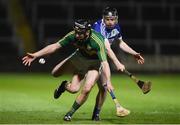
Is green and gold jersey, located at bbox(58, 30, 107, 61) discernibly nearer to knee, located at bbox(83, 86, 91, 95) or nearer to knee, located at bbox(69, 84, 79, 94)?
knee, located at bbox(83, 86, 91, 95)

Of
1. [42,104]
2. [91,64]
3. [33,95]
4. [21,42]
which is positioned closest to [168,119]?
[91,64]

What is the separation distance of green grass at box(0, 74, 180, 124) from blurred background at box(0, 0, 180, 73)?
6.69 feet

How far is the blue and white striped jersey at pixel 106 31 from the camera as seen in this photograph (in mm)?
11492

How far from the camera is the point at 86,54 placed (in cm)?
1129

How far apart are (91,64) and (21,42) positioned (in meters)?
18.7

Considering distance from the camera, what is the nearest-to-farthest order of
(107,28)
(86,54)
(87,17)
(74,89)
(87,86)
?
(87,86), (86,54), (74,89), (107,28), (87,17)

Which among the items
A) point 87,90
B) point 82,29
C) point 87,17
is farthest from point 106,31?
point 87,17

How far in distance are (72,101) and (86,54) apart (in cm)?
466

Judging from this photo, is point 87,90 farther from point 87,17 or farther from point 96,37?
point 87,17

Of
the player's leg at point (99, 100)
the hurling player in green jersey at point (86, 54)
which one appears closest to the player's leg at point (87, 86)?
the hurling player in green jersey at point (86, 54)

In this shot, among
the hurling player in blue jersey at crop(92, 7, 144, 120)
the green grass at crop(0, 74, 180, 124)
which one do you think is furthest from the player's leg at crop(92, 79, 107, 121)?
the green grass at crop(0, 74, 180, 124)

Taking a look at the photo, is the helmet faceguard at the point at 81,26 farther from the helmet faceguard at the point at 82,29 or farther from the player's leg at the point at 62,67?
the player's leg at the point at 62,67

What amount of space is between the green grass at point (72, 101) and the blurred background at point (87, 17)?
2.04 m

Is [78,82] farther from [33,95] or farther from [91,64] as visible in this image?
[33,95]
